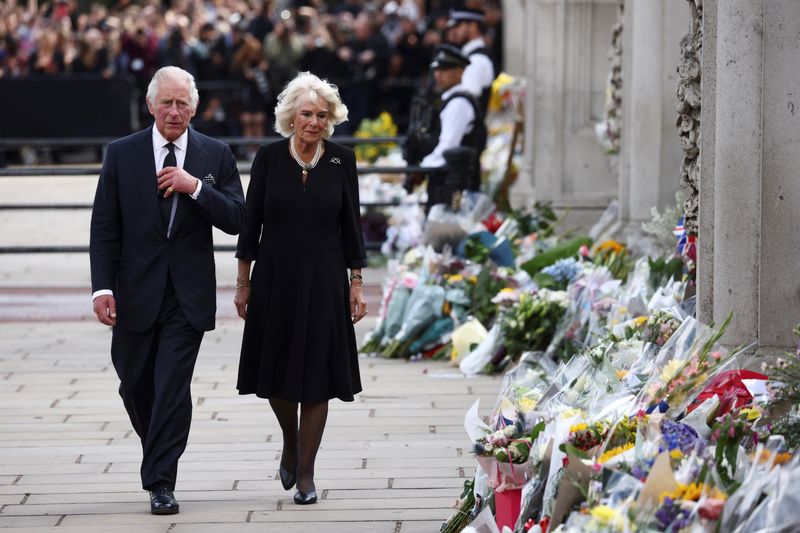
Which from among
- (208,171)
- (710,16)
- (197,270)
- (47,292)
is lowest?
(47,292)

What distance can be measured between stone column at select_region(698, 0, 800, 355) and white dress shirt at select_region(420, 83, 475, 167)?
20.5ft

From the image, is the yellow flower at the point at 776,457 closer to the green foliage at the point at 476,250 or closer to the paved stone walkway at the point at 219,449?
the paved stone walkway at the point at 219,449

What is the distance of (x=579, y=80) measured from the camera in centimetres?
1228

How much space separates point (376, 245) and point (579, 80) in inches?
84.1

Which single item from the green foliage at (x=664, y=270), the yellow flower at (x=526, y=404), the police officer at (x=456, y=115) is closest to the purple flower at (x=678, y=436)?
the yellow flower at (x=526, y=404)

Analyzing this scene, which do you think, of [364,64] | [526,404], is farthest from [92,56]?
[526,404]

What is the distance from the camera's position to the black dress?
5996 mm

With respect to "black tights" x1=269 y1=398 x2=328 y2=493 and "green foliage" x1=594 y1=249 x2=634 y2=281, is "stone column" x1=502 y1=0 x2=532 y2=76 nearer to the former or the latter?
"green foliage" x1=594 y1=249 x2=634 y2=281

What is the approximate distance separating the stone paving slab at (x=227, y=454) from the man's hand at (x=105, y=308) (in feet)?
2.38

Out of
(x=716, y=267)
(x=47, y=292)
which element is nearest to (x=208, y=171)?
(x=716, y=267)

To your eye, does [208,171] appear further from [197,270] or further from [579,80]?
[579,80]

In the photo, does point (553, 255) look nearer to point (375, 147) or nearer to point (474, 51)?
point (474, 51)

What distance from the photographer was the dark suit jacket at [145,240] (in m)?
Result: 5.93

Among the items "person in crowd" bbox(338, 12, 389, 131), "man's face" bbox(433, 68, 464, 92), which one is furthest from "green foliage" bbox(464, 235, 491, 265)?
"person in crowd" bbox(338, 12, 389, 131)
